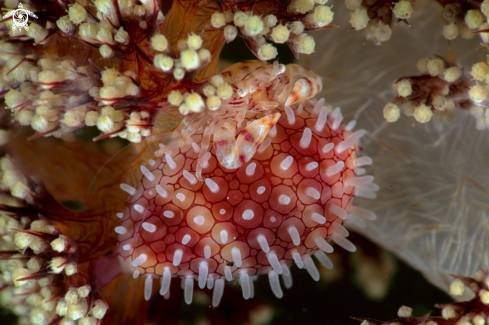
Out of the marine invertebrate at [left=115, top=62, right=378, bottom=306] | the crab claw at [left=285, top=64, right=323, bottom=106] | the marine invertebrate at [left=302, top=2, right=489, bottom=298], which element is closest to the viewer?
the marine invertebrate at [left=115, top=62, right=378, bottom=306]

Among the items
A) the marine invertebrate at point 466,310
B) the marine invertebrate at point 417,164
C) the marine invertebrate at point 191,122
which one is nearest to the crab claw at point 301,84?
the marine invertebrate at point 191,122

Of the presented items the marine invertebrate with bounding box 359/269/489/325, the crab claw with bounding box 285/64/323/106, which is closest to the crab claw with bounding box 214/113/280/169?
the crab claw with bounding box 285/64/323/106

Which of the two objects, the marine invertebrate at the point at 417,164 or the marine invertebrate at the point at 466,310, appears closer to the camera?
the marine invertebrate at the point at 466,310

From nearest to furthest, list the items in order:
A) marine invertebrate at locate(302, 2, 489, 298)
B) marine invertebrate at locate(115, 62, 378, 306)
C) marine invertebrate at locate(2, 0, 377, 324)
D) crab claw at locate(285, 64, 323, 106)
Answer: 1. marine invertebrate at locate(2, 0, 377, 324)
2. marine invertebrate at locate(115, 62, 378, 306)
3. crab claw at locate(285, 64, 323, 106)
4. marine invertebrate at locate(302, 2, 489, 298)

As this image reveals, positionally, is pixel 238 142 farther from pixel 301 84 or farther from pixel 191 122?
pixel 301 84

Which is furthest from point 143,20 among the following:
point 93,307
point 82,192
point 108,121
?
point 93,307

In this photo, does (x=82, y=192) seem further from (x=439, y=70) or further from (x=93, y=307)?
(x=439, y=70)

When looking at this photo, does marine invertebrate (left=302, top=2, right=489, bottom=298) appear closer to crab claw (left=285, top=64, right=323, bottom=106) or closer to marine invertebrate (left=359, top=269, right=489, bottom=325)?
crab claw (left=285, top=64, right=323, bottom=106)

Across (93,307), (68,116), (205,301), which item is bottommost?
(205,301)

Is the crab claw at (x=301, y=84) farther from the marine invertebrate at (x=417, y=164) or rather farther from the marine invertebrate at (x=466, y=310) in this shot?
the marine invertebrate at (x=466, y=310)
